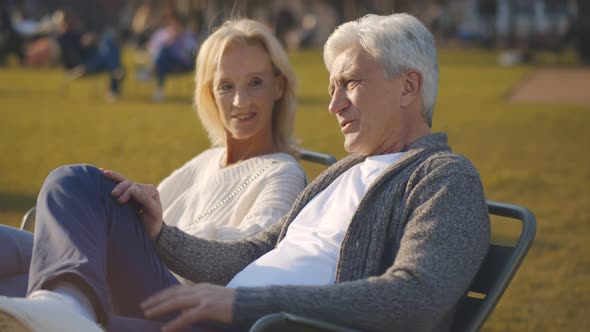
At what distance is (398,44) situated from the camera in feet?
9.75

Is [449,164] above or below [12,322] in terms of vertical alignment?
above

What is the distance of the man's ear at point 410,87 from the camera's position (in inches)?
119

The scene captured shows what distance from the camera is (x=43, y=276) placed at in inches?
101

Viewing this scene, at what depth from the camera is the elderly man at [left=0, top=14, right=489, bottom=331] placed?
8.38 ft

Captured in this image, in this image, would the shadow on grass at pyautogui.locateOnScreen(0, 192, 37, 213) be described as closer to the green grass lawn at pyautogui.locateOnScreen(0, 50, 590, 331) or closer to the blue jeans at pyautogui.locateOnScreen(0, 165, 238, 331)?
the green grass lawn at pyautogui.locateOnScreen(0, 50, 590, 331)

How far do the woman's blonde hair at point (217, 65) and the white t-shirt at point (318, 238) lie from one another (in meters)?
1.17

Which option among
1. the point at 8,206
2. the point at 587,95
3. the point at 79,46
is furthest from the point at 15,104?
the point at 587,95

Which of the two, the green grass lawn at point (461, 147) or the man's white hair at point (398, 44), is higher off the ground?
the man's white hair at point (398, 44)

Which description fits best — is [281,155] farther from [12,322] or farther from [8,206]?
[8,206]

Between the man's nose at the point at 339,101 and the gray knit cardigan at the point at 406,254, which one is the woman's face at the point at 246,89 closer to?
the man's nose at the point at 339,101

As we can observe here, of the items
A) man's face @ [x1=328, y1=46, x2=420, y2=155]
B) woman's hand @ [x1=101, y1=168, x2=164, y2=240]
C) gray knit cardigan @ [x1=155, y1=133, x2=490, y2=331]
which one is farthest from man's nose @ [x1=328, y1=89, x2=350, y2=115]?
woman's hand @ [x1=101, y1=168, x2=164, y2=240]

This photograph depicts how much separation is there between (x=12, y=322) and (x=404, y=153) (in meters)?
1.30

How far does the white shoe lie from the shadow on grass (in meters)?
5.79

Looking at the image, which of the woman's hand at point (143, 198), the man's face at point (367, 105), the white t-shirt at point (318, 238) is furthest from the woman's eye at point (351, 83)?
the woman's hand at point (143, 198)
